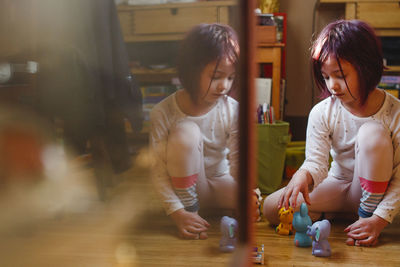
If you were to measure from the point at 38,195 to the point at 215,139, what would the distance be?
35cm

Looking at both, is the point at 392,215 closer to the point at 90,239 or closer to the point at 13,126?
the point at 90,239

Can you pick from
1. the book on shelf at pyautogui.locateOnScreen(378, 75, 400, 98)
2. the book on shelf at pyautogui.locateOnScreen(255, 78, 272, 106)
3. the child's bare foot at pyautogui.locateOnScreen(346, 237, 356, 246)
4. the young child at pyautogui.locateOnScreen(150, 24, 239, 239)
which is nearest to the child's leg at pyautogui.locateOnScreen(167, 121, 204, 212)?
the young child at pyautogui.locateOnScreen(150, 24, 239, 239)

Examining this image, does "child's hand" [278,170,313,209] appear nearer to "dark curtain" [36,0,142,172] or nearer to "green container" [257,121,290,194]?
"green container" [257,121,290,194]

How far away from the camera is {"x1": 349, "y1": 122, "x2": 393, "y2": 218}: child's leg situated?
0.82m

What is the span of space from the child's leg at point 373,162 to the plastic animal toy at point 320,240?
127 millimetres

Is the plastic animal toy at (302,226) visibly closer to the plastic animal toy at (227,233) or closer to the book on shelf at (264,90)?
the plastic animal toy at (227,233)

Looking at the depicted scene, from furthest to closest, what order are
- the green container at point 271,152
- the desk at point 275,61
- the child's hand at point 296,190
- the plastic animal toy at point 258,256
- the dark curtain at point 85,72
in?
1. the desk at point 275,61
2. the green container at point 271,152
3. the child's hand at point 296,190
4. the plastic animal toy at point 258,256
5. the dark curtain at point 85,72

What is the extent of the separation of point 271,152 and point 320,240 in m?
0.42

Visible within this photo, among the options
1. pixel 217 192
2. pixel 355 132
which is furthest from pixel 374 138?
pixel 217 192

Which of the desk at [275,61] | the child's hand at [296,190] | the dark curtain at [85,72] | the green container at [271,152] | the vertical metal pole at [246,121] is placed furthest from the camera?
the desk at [275,61]

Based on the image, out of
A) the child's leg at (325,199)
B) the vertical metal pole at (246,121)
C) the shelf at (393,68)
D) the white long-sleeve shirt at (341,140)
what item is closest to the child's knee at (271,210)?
the child's leg at (325,199)

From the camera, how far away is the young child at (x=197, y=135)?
700 mm

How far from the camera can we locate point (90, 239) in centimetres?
73

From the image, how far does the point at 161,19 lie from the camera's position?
2.16 feet
